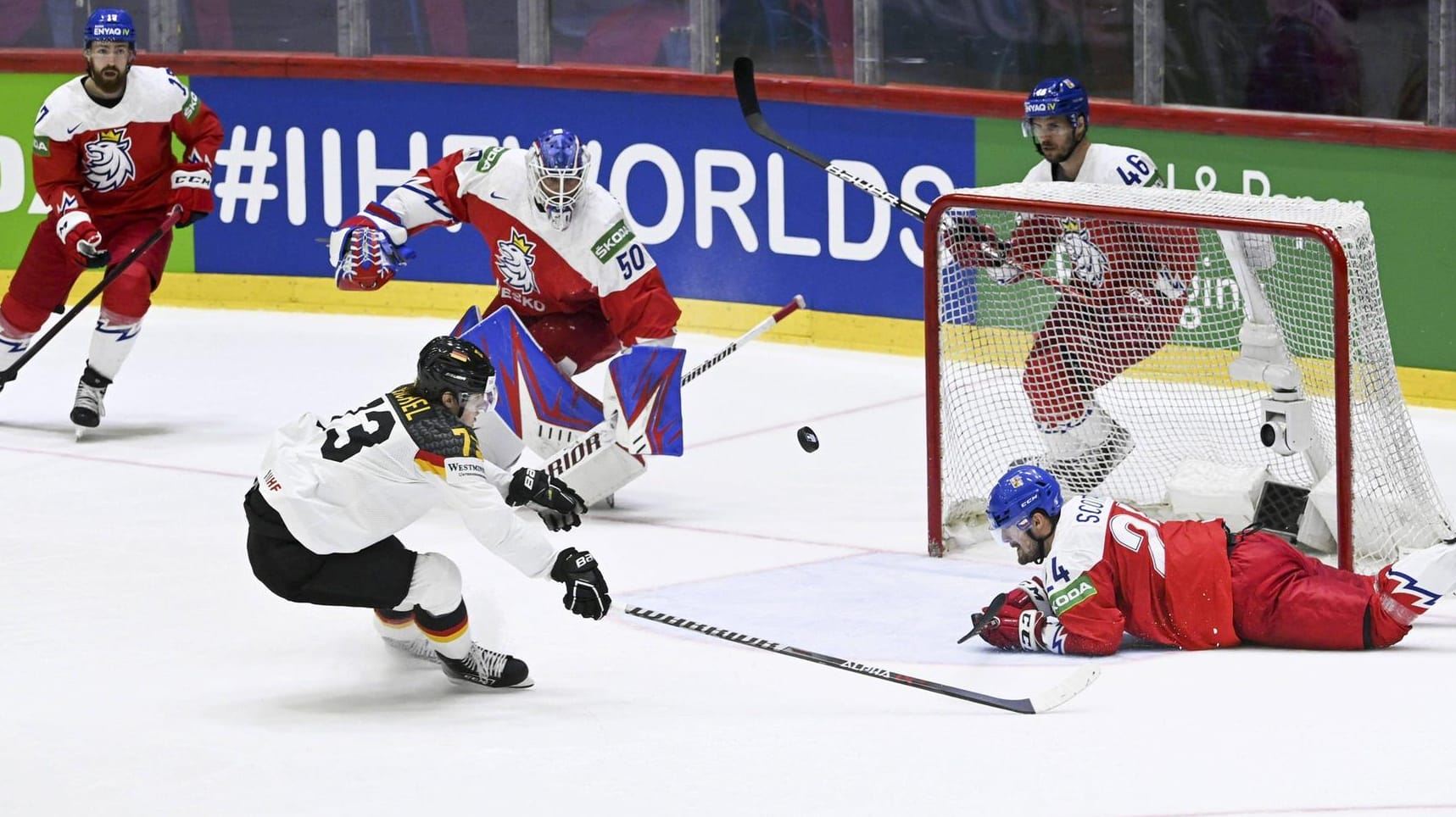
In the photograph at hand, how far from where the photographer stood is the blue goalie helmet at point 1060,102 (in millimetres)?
6684

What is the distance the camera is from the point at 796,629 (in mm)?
5746

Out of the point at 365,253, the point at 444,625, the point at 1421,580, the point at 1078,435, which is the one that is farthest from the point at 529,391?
the point at 1421,580

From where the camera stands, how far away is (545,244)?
704 cm

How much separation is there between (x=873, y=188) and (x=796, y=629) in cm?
183

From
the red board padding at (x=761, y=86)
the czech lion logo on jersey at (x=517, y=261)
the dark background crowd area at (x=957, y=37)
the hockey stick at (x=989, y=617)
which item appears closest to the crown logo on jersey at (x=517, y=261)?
the czech lion logo on jersey at (x=517, y=261)

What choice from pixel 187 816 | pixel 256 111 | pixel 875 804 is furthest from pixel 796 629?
pixel 256 111

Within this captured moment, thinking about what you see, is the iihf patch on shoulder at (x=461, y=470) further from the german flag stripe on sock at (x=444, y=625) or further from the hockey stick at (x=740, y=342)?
the hockey stick at (x=740, y=342)

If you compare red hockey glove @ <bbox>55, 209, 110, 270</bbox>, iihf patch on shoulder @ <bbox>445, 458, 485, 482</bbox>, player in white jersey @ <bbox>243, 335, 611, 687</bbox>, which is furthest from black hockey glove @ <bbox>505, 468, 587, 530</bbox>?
red hockey glove @ <bbox>55, 209, 110, 270</bbox>

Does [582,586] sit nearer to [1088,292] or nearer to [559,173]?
[559,173]

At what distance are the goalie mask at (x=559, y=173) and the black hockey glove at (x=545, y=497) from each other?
174 cm

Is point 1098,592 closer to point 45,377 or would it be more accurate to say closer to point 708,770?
point 708,770

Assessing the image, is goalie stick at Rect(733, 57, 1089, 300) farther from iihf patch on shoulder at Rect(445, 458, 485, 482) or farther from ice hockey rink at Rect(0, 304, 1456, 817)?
iihf patch on shoulder at Rect(445, 458, 485, 482)

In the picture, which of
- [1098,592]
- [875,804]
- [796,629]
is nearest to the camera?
[875,804]

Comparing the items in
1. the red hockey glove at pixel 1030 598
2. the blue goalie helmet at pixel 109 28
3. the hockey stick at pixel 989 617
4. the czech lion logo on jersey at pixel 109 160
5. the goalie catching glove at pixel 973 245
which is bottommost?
the hockey stick at pixel 989 617
